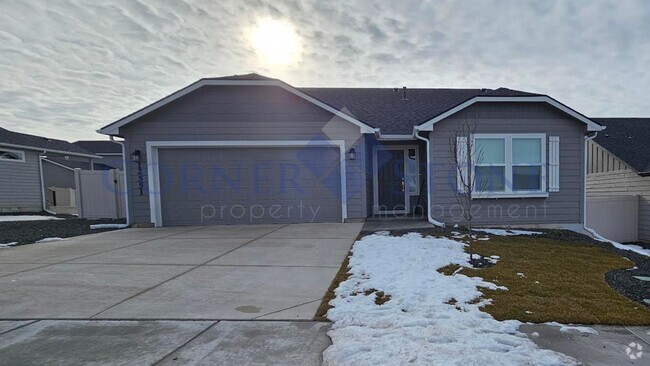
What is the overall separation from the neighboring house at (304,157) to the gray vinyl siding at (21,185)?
32.5 ft

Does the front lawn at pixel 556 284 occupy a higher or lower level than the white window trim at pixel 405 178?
lower

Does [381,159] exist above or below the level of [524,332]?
above

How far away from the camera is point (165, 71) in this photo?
10.9 metres

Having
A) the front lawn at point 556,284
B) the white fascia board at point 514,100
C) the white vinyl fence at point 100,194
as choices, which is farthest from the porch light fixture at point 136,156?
the front lawn at point 556,284

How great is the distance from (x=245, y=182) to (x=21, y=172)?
13336 mm

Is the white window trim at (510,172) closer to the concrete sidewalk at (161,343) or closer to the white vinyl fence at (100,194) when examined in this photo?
the concrete sidewalk at (161,343)

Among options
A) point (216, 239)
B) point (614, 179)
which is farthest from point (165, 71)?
point (614, 179)

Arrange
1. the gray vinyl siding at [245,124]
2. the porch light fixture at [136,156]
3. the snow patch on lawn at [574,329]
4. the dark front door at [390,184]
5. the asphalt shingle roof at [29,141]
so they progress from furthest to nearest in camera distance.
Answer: the asphalt shingle roof at [29,141] → the dark front door at [390,184] → the gray vinyl siding at [245,124] → the porch light fixture at [136,156] → the snow patch on lawn at [574,329]

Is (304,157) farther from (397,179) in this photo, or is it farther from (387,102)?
(387,102)

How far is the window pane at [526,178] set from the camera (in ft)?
28.7

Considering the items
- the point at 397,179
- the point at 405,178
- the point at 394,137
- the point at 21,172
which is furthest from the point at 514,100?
the point at 21,172

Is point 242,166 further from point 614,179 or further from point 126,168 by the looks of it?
point 614,179

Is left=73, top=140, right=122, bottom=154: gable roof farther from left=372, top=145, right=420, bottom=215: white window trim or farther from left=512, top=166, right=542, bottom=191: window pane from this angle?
left=512, top=166, right=542, bottom=191: window pane

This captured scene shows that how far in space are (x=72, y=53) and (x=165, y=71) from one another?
2486 millimetres
